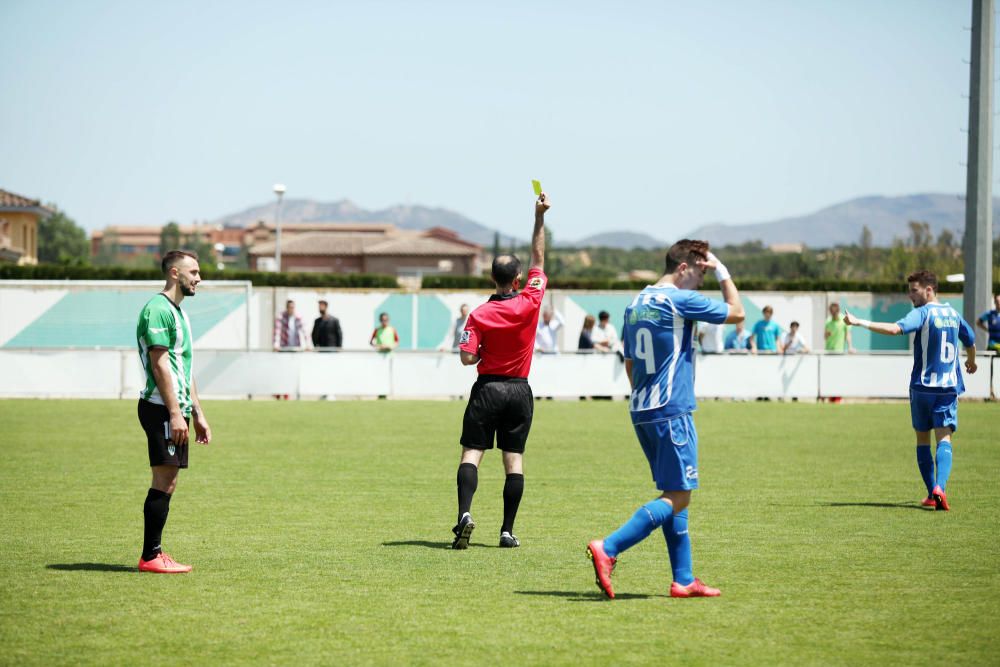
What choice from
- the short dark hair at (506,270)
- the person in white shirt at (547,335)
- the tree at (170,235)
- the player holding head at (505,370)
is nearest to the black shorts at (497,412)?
the player holding head at (505,370)

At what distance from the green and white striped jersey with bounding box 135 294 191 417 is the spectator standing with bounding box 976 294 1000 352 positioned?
70.5 ft

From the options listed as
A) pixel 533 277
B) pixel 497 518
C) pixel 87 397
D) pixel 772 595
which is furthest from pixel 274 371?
pixel 772 595

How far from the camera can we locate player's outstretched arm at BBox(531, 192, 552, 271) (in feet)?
27.7

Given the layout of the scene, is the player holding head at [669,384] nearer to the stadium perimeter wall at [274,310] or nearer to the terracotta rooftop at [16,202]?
the stadium perimeter wall at [274,310]

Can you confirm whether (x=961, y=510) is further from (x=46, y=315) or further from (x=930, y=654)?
(x=46, y=315)

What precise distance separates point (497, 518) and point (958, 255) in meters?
52.6

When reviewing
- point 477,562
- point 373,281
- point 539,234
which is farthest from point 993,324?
point 477,562

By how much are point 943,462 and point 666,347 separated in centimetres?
508

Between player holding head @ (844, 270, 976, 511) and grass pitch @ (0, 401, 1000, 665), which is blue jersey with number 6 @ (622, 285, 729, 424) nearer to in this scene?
grass pitch @ (0, 401, 1000, 665)

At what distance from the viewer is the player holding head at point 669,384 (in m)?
6.68

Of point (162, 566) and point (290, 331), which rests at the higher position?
point (290, 331)

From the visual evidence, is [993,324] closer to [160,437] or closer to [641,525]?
[641,525]

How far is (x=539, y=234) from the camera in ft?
28.3

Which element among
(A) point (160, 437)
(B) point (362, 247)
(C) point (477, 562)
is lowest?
(C) point (477, 562)
